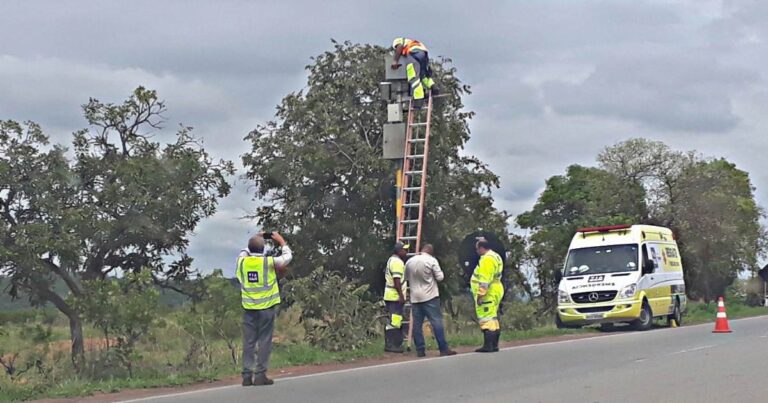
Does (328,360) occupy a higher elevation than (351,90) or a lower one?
lower

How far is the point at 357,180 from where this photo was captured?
26922mm

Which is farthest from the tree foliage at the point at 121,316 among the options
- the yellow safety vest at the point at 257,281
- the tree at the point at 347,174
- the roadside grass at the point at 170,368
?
the tree at the point at 347,174

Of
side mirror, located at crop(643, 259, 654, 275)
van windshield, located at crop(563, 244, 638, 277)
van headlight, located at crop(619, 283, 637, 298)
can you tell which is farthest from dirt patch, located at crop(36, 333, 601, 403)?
side mirror, located at crop(643, 259, 654, 275)

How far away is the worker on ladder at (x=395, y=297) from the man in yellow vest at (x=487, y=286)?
121cm

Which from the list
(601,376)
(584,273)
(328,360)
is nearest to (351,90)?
(584,273)

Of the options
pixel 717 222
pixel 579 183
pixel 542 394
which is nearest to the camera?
pixel 542 394

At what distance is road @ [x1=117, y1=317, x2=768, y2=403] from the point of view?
11.0 metres

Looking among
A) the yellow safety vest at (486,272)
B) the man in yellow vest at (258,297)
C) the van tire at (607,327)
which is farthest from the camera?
the van tire at (607,327)

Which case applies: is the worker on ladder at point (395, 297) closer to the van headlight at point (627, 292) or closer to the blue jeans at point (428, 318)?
the blue jeans at point (428, 318)

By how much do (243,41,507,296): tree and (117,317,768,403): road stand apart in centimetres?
1074

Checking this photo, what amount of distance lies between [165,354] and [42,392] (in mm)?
6908

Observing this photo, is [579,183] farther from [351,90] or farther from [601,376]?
[601,376]

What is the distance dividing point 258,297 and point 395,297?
168 inches

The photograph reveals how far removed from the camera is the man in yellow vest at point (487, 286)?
16.4m
